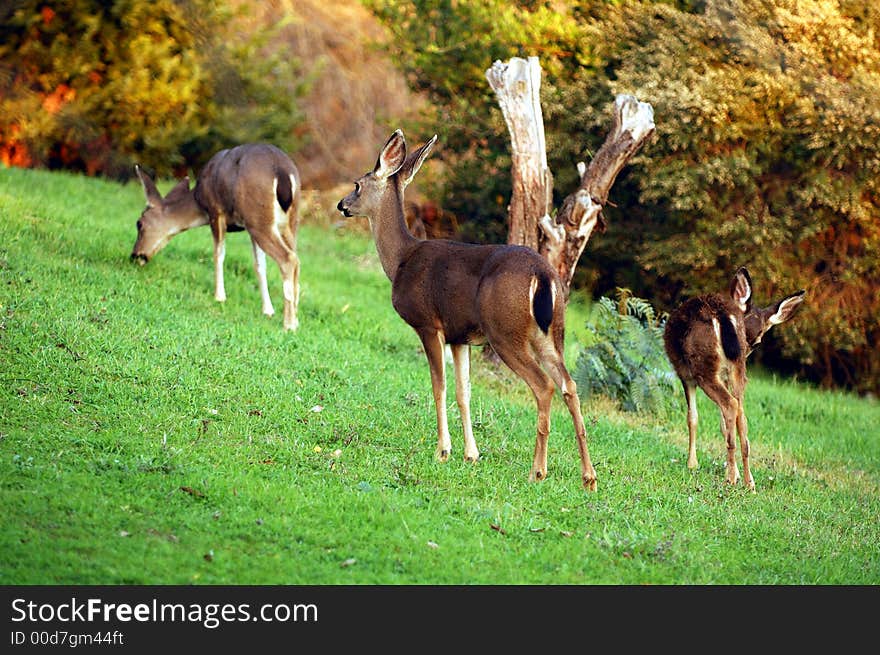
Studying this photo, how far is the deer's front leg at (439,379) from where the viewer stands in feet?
28.4

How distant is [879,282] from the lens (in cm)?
1706

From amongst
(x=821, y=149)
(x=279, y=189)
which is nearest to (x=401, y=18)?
(x=821, y=149)

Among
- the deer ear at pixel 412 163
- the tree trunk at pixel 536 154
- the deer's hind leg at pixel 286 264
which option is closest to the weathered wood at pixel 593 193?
the tree trunk at pixel 536 154

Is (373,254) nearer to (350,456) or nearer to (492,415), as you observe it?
(492,415)

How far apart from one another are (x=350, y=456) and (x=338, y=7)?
71.0 ft

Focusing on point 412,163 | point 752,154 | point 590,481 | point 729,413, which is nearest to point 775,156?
point 752,154

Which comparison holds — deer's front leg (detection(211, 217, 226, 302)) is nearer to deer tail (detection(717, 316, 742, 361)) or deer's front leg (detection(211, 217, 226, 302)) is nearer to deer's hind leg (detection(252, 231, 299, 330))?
deer's hind leg (detection(252, 231, 299, 330))

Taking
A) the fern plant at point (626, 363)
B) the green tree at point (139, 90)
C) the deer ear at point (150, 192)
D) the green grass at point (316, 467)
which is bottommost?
the green grass at point (316, 467)

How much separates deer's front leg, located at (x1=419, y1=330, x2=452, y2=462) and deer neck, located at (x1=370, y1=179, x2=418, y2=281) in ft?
2.43

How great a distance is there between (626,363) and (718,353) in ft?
10.9

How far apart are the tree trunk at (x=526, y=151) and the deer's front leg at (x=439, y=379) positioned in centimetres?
423

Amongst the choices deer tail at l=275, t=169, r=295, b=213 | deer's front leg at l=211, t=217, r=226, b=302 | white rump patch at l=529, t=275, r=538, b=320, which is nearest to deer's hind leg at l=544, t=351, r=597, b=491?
white rump patch at l=529, t=275, r=538, b=320

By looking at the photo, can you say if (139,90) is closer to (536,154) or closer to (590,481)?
(536,154)

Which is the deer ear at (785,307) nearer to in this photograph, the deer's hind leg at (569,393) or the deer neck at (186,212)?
the deer's hind leg at (569,393)
